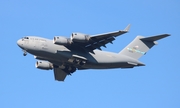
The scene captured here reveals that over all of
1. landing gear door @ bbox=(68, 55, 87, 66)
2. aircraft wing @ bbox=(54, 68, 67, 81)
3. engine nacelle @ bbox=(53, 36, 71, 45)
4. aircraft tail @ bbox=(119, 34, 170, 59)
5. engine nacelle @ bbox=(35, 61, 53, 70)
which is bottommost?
aircraft wing @ bbox=(54, 68, 67, 81)

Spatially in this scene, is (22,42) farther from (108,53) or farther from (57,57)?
(108,53)

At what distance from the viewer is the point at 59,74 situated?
113 feet

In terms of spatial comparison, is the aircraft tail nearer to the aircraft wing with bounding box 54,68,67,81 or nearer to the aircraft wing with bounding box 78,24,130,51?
the aircraft wing with bounding box 78,24,130,51

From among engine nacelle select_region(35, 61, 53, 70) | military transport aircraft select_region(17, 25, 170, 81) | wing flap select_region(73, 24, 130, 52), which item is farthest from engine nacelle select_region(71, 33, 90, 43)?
engine nacelle select_region(35, 61, 53, 70)

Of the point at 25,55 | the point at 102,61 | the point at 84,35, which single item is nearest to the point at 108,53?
the point at 102,61

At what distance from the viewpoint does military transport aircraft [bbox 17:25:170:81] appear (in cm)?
2970

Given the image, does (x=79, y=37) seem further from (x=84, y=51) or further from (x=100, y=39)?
(x=84, y=51)

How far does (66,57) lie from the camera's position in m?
30.3

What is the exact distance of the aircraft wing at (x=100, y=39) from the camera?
94.3ft

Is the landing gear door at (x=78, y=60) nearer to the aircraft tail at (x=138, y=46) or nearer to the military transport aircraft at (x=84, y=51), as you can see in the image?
the military transport aircraft at (x=84, y=51)

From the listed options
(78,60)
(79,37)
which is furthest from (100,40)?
(78,60)

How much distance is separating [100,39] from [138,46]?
13.9ft

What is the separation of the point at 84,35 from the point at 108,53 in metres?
2.81

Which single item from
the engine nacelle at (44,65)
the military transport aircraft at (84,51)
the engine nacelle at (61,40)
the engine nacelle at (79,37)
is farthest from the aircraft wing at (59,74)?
the engine nacelle at (79,37)
